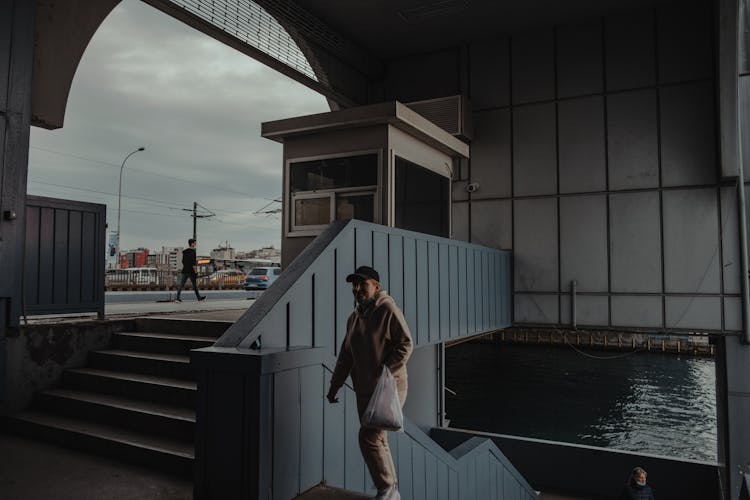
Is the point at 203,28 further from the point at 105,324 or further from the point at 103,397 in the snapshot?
the point at 103,397

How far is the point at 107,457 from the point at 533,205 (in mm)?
10823

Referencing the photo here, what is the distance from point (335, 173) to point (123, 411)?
14.4ft

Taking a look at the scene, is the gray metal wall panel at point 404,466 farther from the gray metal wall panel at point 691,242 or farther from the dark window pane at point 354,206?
the gray metal wall panel at point 691,242

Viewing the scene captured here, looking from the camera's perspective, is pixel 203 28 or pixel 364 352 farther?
pixel 203 28

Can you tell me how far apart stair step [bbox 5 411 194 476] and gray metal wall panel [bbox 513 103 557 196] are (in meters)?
10.7

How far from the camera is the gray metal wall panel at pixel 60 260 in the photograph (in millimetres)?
7113

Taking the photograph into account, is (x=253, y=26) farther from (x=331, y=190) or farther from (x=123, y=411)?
(x=123, y=411)

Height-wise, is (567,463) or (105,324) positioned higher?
(105,324)

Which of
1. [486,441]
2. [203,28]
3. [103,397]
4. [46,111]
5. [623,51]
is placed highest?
[623,51]

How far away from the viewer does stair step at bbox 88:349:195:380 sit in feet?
18.2

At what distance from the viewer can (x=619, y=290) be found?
471 inches

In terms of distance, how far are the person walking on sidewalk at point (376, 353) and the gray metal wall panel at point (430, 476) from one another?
1841 millimetres

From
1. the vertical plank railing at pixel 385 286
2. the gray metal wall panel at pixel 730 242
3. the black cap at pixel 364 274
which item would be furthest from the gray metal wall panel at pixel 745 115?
the black cap at pixel 364 274

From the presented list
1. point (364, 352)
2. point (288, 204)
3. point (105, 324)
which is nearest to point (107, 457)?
point (105, 324)
